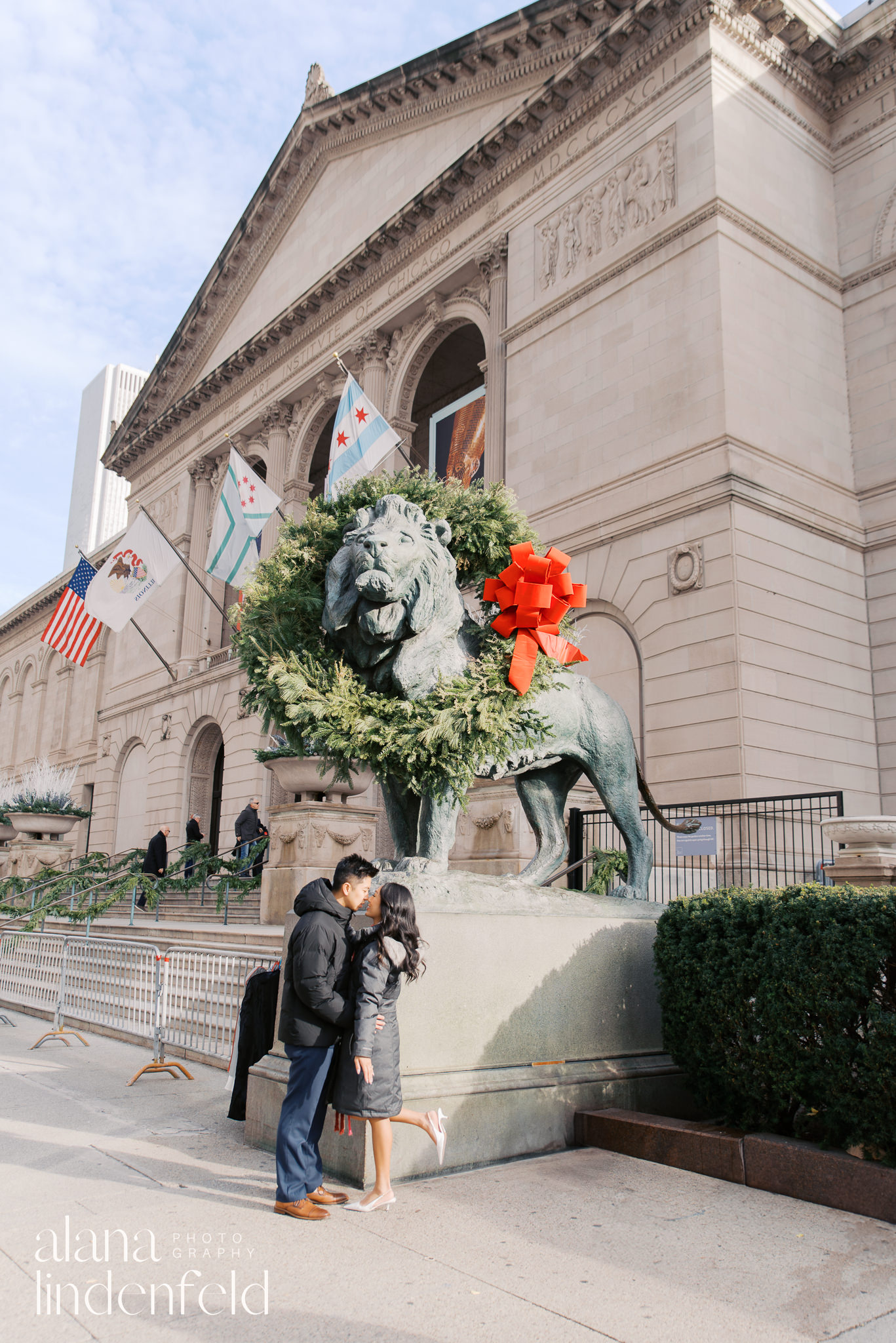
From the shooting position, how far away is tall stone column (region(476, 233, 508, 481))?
2208 cm

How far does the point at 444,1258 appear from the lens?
382 cm

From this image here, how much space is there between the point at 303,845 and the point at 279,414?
2002cm

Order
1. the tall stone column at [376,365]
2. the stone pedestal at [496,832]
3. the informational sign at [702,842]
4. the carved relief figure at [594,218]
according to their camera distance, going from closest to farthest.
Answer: the stone pedestal at [496,832] < the informational sign at [702,842] < the carved relief figure at [594,218] < the tall stone column at [376,365]

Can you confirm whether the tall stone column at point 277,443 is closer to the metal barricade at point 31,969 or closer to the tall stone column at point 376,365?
the tall stone column at point 376,365

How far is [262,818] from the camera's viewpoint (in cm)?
2789

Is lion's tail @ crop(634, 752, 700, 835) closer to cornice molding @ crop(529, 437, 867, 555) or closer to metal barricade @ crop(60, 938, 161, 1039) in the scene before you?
metal barricade @ crop(60, 938, 161, 1039)

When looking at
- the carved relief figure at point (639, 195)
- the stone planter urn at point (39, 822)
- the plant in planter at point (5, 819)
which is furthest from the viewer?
the plant in planter at point (5, 819)

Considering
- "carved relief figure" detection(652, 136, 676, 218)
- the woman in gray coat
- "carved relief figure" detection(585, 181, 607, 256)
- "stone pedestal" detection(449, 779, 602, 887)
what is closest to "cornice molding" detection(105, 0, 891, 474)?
"carved relief figure" detection(585, 181, 607, 256)

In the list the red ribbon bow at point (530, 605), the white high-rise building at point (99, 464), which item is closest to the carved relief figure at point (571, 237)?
the red ribbon bow at point (530, 605)

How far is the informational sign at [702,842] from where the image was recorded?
549 inches

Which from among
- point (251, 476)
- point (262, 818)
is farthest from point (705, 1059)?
point (262, 818)

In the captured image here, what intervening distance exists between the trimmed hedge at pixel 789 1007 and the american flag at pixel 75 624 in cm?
2327

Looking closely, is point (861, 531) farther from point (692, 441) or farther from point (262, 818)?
point (262, 818)

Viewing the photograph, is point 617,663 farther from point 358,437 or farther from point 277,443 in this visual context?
point 277,443
